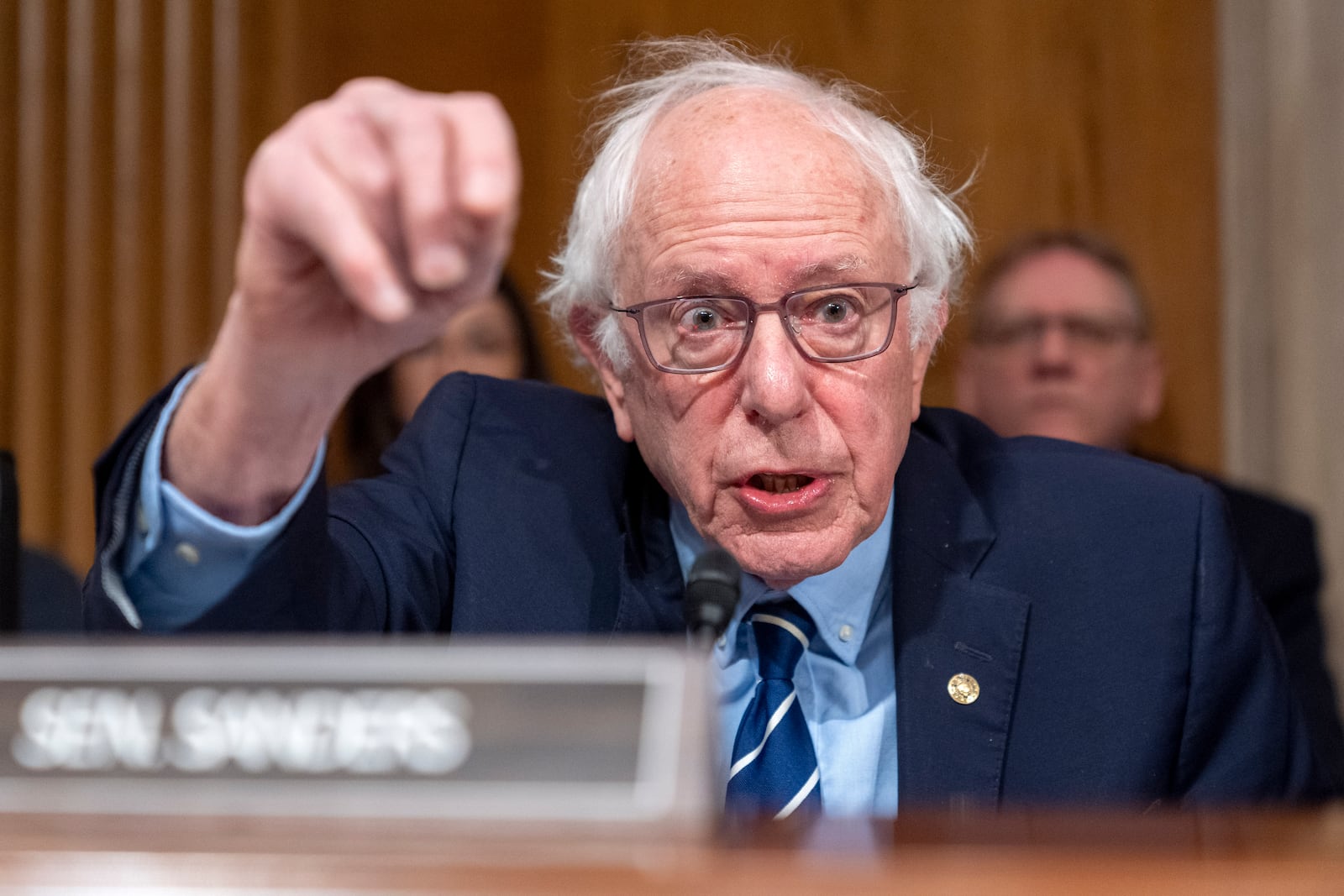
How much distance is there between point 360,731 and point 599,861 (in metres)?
0.14

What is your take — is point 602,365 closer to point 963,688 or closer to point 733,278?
point 733,278

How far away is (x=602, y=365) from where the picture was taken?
1.68 m

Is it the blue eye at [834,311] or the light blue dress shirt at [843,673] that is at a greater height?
the blue eye at [834,311]

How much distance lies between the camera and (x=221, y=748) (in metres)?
0.68

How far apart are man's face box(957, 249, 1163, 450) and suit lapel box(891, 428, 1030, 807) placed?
1382 millimetres

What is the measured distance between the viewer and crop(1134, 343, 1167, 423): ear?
9.98 ft

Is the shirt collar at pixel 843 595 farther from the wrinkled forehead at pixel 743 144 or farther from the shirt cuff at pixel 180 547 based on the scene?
the shirt cuff at pixel 180 547

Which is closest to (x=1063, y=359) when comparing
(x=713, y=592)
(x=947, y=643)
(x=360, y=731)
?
(x=947, y=643)

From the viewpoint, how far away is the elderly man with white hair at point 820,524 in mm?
1414

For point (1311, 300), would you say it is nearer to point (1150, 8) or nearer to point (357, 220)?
point (1150, 8)

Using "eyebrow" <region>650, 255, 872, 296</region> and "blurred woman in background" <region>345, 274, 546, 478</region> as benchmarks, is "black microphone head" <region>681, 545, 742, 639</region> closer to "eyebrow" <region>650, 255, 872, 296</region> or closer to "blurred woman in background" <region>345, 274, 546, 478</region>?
"eyebrow" <region>650, 255, 872, 296</region>

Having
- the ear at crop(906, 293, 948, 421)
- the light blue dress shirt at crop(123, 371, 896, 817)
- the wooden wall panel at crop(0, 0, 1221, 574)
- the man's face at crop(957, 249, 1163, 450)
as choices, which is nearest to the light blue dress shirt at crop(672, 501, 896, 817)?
the light blue dress shirt at crop(123, 371, 896, 817)

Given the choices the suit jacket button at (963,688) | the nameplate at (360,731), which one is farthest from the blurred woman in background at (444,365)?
the nameplate at (360,731)

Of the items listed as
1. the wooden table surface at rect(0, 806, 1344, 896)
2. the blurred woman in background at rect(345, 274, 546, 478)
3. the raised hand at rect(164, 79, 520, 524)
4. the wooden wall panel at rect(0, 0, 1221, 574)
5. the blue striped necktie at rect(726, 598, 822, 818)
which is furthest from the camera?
the wooden wall panel at rect(0, 0, 1221, 574)
